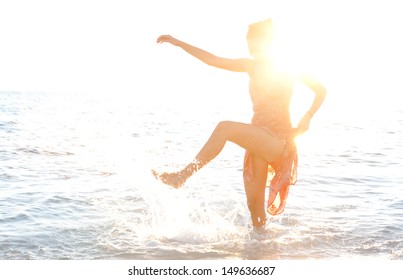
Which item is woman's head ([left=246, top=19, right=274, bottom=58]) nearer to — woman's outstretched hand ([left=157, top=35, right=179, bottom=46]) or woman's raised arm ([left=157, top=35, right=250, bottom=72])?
woman's raised arm ([left=157, top=35, right=250, bottom=72])

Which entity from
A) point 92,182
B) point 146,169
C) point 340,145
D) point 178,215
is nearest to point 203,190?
point 92,182

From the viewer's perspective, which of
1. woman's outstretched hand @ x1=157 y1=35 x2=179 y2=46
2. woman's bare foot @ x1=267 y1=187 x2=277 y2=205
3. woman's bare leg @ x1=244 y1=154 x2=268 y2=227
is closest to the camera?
woman's outstretched hand @ x1=157 y1=35 x2=179 y2=46

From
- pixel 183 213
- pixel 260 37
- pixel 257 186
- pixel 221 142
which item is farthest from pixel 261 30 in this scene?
pixel 183 213

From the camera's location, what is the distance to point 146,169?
7609mm

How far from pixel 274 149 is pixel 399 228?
2.72 m

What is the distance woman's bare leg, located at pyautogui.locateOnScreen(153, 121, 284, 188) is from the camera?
22.0 ft

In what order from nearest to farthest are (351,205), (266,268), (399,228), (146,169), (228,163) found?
1. (266,268)
2. (146,169)
3. (399,228)
4. (351,205)
5. (228,163)

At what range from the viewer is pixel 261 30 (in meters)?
6.80

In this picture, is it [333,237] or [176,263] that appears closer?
[176,263]

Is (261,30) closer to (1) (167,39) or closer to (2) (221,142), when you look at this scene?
(1) (167,39)

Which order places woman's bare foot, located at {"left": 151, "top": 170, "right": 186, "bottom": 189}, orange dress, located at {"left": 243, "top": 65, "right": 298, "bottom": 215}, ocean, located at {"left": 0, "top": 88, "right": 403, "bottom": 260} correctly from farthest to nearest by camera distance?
ocean, located at {"left": 0, "top": 88, "right": 403, "bottom": 260} → orange dress, located at {"left": 243, "top": 65, "right": 298, "bottom": 215} → woman's bare foot, located at {"left": 151, "top": 170, "right": 186, "bottom": 189}

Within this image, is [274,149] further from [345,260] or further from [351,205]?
[351,205]

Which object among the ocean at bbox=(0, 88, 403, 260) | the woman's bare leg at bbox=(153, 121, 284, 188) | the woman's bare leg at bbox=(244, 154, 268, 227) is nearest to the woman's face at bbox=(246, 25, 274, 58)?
the woman's bare leg at bbox=(153, 121, 284, 188)

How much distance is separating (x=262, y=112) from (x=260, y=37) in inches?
36.1
